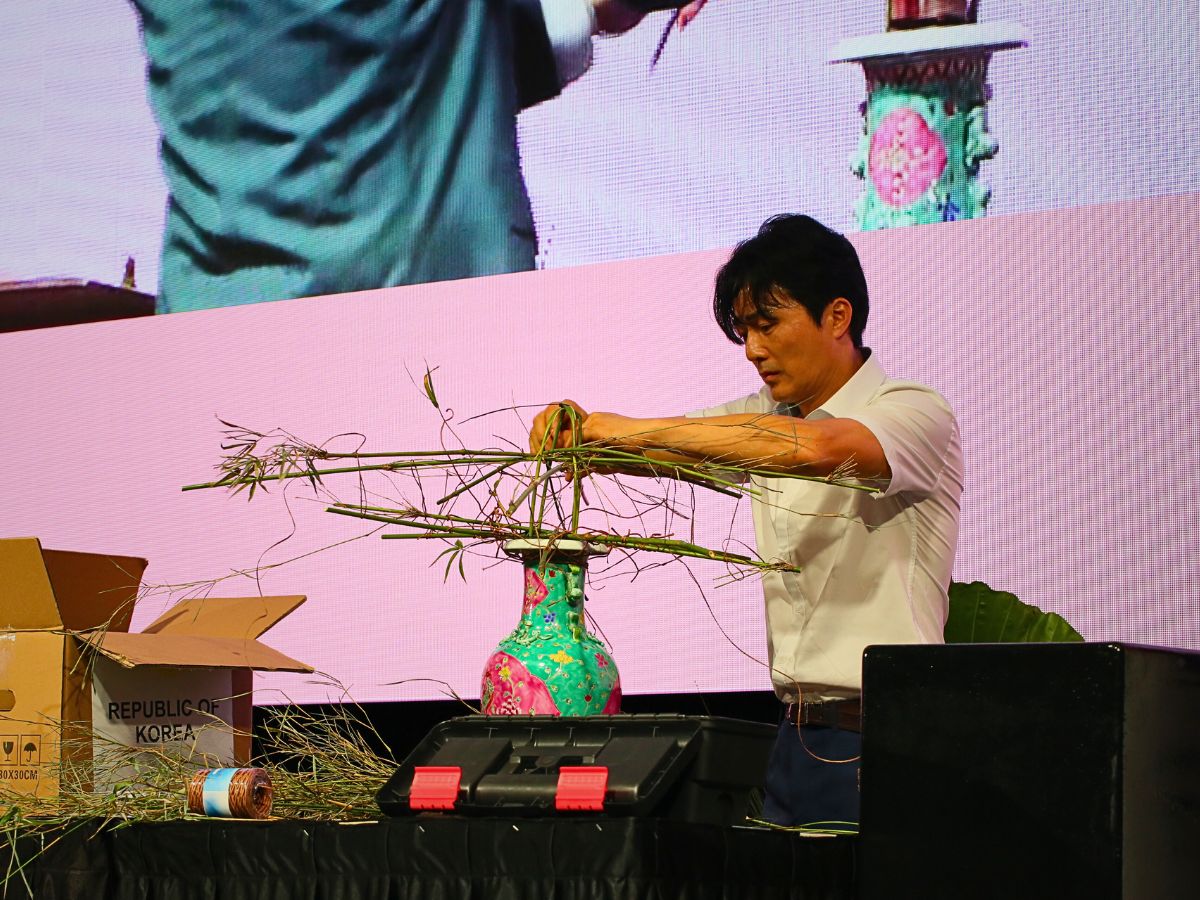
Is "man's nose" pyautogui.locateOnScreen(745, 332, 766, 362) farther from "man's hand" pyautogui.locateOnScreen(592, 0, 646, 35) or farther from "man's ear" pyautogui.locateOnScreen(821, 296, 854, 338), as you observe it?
"man's hand" pyautogui.locateOnScreen(592, 0, 646, 35)

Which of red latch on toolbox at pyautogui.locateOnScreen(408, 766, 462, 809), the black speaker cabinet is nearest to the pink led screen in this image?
red latch on toolbox at pyautogui.locateOnScreen(408, 766, 462, 809)

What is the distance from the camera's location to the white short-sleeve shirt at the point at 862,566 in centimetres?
155

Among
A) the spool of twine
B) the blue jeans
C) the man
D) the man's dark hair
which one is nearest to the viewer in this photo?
the spool of twine

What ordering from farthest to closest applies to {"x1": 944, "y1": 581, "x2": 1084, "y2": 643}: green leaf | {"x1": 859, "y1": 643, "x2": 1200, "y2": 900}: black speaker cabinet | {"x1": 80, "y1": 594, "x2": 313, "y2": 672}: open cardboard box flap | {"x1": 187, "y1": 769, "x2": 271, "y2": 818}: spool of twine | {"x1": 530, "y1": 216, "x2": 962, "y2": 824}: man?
{"x1": 944, "y1": 581, "x2": 1084, "y2": 643}: green leaf
{"x1": 80, "y1": 594, "x2": 313, "y2": 672}: open cardboard box flap
{"x1": 530, "y1": 216, "x2": 962, "y2": 824}: man
{"x1": 187, "y1": 769, "x2": 271, "y2": 818}: spool of twine
{"x1": 859, "y1": 643, "x2": 1200, "y2": 900}: black speaker cabinet

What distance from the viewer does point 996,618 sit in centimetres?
222

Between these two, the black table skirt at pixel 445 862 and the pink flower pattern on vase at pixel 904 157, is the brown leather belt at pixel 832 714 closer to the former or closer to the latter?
the black table skirt at pixel 445 862

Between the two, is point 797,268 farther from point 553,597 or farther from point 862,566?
point 553,597

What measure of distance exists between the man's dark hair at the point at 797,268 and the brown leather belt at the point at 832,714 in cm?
47

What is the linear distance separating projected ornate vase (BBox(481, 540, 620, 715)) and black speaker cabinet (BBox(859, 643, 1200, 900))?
0.31 m

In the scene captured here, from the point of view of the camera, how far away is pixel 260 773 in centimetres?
123

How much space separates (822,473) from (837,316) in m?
0.44

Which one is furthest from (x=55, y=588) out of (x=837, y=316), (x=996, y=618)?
(x=996, y=618)

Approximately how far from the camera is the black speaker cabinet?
2.92 ft

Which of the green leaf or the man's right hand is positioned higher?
the man's right hand
